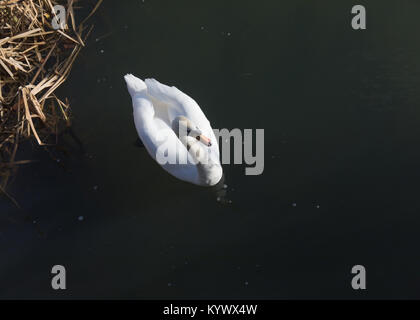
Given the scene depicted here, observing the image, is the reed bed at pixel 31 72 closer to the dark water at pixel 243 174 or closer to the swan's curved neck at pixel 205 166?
the dark water at pixel 243 174

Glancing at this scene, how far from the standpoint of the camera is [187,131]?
537 cm

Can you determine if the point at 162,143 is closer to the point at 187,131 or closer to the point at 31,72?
the point at 187,131

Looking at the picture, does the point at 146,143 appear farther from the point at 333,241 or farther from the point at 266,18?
the point at 266,18

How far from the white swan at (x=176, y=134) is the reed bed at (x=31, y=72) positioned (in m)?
1.30

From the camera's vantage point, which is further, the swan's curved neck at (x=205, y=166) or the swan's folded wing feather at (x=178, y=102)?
the swan's folded wing feather at (x=178, y=102)

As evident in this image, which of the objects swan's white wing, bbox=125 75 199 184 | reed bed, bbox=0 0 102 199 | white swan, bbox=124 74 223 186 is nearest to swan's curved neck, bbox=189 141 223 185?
white swan, bbox=124 74 223 186

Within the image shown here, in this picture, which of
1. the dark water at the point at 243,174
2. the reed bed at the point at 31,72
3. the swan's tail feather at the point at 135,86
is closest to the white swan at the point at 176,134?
the swan's tail feather at the point at 135,86

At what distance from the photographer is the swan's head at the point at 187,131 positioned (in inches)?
209

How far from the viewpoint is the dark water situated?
544 cm

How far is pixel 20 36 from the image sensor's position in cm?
628

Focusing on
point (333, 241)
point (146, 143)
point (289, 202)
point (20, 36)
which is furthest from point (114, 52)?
point (333, 241)

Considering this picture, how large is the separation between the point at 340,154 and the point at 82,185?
130 inches

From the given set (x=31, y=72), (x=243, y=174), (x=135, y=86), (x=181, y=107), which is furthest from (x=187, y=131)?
(x=31, y=72)

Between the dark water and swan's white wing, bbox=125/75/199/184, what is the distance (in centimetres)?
47
